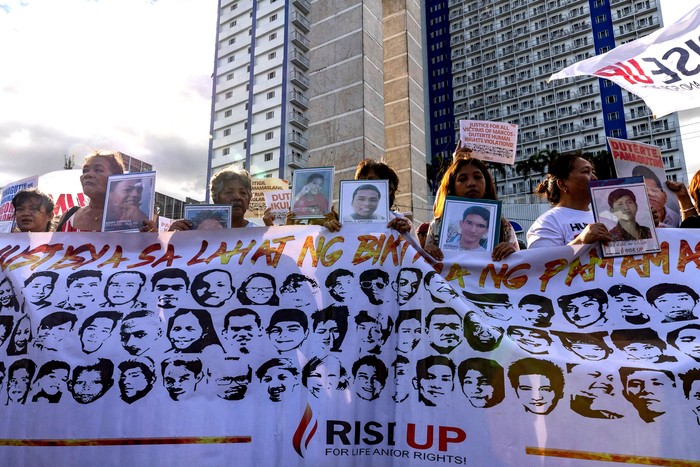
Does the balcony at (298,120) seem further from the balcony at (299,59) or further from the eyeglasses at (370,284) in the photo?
the eyeglasses at (370,284)

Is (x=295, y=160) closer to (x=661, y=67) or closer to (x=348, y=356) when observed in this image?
(x=661, y=67)

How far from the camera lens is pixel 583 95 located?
5488 centimetres

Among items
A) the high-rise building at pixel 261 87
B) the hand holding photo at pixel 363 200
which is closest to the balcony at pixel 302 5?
the high-rise building at pixel 261 87

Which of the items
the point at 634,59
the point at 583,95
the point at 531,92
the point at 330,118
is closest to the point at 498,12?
the point at 531,92

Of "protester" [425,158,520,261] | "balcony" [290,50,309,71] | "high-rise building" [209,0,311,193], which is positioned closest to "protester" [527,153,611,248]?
"protester" [425,158,520,261]

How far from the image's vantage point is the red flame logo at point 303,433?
6.57 ft

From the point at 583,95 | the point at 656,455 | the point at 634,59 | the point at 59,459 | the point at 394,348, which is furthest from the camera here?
the point at 583,95

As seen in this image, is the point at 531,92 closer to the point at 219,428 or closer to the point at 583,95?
the point at 583,95

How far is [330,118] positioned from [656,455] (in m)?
12.1

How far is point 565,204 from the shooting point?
10.1ft

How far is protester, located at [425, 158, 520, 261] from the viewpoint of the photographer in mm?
2736

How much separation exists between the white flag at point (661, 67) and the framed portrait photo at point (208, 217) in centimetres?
258

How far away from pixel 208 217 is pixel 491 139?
398cm

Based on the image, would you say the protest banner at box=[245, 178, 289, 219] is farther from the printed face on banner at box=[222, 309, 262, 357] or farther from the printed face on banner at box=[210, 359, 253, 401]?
the printed face on banner at box=[210, 359, 253, 401]
